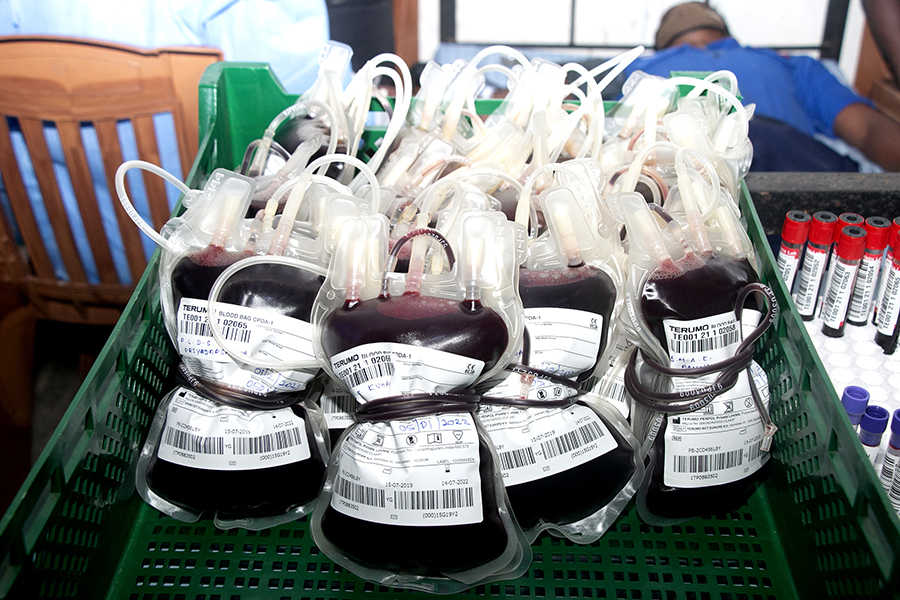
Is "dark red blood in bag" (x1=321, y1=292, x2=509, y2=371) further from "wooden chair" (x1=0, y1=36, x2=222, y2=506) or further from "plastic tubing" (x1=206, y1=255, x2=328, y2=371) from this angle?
"wooden chair" (x1=0, y1=36, x2=222, y2=506)

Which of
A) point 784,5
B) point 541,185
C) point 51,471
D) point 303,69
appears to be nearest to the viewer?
point 51,471

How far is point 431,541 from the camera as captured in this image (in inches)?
23.5

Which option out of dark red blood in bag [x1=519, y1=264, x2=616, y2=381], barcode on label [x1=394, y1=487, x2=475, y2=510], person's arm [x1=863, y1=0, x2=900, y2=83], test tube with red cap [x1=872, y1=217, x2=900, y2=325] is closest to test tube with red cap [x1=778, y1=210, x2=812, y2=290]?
test tube with red cap [x1=872, y1=217, x2=900, y2=325]

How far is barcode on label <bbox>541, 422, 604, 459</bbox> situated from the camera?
2.15 ft

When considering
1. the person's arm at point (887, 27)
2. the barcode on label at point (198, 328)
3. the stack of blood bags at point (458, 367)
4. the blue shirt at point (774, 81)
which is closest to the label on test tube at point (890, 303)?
the stack of blood bags at point (458, 367)

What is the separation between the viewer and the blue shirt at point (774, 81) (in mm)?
2098

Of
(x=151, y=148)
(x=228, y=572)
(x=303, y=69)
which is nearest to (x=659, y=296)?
(x=228, y=572)

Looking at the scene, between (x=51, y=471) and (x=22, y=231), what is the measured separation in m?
1.11

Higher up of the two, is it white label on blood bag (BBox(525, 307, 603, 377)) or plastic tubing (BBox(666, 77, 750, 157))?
plastic tubing (BBox(666, 77, 750, 157))

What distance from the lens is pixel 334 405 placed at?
749 millimetres

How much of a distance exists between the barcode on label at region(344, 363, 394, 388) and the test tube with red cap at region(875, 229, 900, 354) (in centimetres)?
75

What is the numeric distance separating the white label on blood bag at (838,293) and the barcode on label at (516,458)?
Answer: 57 centimetres

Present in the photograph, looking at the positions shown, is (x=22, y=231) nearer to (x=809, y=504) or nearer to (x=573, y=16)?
(x=809, y=504)

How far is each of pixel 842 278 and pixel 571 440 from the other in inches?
20.9
